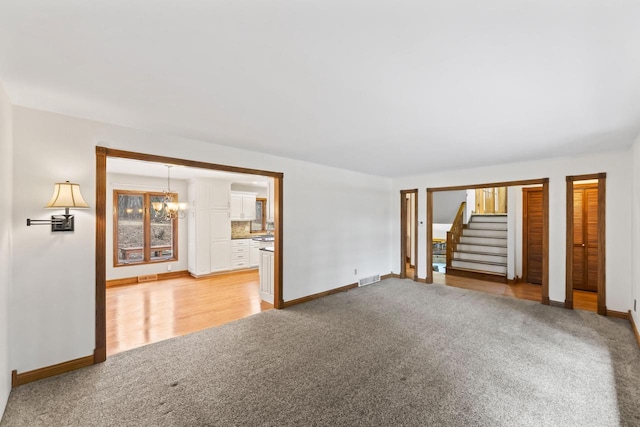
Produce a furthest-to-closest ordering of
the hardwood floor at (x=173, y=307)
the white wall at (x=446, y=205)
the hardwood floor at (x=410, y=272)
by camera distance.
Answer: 1. the white wall at (x=446, y=205)
2. the hardwood floor at (x=410, y=272)
3. the hardwood floor at (x=173, y=307)

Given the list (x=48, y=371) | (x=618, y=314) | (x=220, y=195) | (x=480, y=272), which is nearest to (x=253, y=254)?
(x=220, y=195)

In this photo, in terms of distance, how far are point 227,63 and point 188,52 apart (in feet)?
0.75

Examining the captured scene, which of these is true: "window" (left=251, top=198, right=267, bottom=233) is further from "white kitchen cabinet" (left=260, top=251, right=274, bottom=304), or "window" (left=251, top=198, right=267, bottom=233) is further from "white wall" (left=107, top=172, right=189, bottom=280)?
"white kitchen cabinet" (left=260, top=251, right=274, bottom=304)

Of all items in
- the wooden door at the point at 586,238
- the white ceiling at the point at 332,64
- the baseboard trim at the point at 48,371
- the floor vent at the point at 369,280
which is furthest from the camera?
the floor vent at the point at 369,280

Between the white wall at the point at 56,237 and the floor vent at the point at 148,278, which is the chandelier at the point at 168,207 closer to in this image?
the floor vent at the point at 148,278

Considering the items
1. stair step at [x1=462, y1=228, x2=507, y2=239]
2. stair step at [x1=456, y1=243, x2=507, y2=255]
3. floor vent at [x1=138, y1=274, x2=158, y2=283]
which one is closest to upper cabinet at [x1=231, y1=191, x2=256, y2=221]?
floor vent at [x1=138, y1=274, x2=158, y2=283]

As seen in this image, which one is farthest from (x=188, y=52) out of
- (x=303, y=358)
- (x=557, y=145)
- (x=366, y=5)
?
(x=557, y=145)

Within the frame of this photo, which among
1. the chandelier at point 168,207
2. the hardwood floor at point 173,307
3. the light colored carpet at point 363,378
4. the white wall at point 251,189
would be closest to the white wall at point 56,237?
the light colored carpet at point 363,378

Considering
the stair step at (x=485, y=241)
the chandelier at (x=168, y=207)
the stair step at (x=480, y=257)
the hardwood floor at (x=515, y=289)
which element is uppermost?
the chandelier at (x=168, y=207)

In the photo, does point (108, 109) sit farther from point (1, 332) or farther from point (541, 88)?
point (541, 88)

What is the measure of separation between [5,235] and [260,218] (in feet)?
22.1

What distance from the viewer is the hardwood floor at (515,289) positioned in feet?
15.7

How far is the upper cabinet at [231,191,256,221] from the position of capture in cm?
784

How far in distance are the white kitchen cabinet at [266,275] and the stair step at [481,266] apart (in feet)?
15.8
